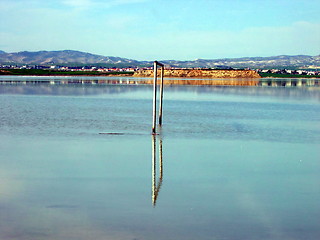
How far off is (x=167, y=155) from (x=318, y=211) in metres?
8.81

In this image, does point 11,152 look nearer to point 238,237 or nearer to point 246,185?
point 246,185

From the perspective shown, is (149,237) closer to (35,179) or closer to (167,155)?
(35,179)

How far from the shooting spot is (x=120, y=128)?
3038 centimetres

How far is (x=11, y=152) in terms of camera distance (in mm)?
20203

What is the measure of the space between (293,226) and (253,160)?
27.9 feet

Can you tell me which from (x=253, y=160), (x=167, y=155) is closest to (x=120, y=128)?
(x=167, y=155)

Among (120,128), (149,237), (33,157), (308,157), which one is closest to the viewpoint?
(149,237)

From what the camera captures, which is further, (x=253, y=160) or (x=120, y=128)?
(x=120, y=128)

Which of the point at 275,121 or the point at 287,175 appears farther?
the point at 275,121

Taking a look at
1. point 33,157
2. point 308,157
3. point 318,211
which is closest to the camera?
point 318,211

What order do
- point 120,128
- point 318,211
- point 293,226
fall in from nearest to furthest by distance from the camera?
point 293,226
point 318,211
point 120,128

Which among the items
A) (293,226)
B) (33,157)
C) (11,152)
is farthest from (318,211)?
(11,152)

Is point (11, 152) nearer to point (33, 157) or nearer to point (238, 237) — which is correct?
point (33, 157)

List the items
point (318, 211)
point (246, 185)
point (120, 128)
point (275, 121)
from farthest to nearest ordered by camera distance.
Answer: point (275, 121) < point (120, 128) < point (246, 185) < point (318, 211)
